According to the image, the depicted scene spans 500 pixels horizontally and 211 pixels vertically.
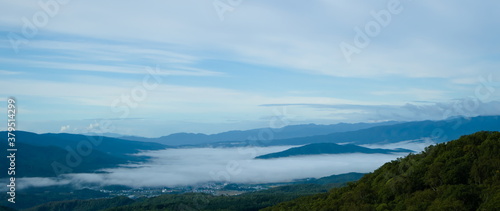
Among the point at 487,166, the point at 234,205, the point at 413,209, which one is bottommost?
the point at 234,205

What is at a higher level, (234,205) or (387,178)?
(387,178)

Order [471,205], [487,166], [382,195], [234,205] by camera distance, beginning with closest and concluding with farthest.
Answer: [471,205]
[487,166]
[382,195]
[234,205]

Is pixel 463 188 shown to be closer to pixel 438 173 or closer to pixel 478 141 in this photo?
pixel 438 173

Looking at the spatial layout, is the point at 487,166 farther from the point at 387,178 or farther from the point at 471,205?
the point at 387,178

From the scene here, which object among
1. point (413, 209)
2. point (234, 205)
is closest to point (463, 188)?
point (413, 209)

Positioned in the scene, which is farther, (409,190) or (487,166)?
(409,190)

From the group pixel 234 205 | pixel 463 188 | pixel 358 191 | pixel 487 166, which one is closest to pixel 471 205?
pixel 463 188

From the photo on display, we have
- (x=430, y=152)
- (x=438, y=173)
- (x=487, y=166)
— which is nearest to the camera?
(x=487, y=166)
